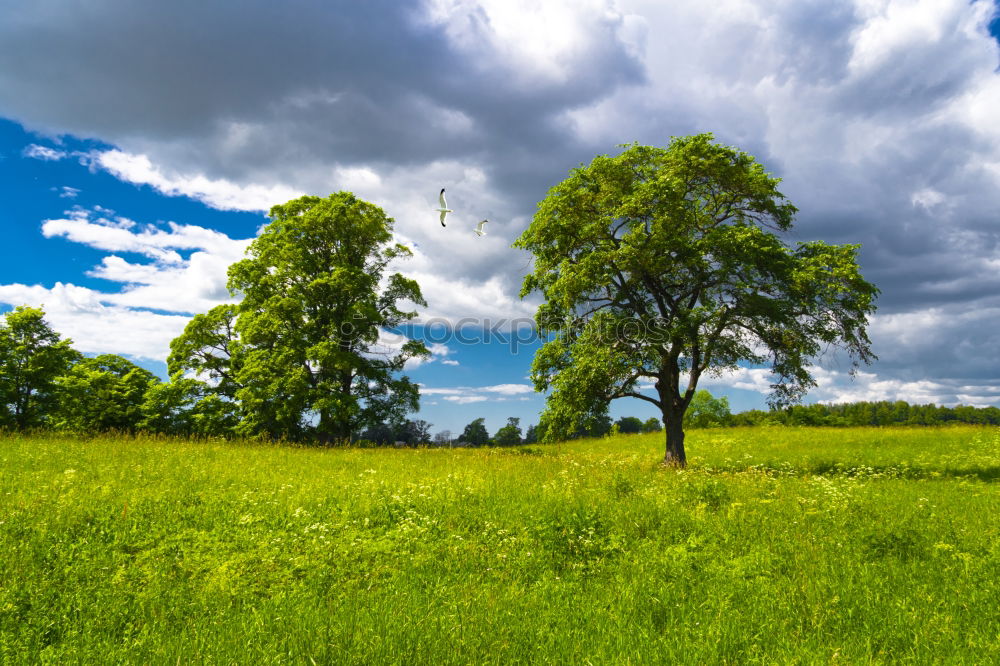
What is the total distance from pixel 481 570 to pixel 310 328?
71.3 feet

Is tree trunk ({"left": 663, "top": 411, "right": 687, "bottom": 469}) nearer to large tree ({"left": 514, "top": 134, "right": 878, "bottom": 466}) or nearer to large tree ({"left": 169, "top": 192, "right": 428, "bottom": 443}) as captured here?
large tree ({"left": 514, "top": 134, "right": 878, "bottom": 466})

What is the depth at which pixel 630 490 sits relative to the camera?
10164mm

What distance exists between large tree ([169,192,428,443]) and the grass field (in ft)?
41.6

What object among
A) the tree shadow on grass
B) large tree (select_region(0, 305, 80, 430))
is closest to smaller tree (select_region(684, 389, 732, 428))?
the tree shadow on grass

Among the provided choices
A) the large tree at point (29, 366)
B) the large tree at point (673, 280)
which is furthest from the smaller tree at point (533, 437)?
the large tree at point (29, 366)

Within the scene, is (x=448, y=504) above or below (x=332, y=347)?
below

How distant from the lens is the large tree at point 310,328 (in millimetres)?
24062

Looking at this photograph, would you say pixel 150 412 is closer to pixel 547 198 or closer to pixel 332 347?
pixel 332 347

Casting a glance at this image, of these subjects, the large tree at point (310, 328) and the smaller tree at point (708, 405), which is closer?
the large tree at point (310, 328)

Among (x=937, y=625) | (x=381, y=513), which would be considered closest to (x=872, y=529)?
(x=937, y=625)

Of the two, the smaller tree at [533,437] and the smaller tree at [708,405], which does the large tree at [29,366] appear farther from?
the smaller tree at [708,405]

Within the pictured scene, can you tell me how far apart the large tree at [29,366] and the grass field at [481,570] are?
30670 mm

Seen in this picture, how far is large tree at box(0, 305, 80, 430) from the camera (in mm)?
32812

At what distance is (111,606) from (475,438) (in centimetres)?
10336
